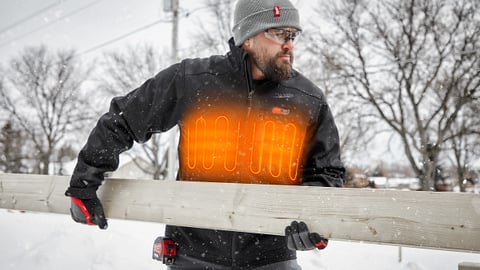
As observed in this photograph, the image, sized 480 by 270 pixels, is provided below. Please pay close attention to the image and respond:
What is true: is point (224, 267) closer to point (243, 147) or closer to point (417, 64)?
point (243, 147)

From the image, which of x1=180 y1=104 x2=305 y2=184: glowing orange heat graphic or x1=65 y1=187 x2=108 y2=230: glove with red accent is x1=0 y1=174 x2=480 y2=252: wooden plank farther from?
x1=180 y1=104 x2=305 y2=184: glowing orange heat graphic

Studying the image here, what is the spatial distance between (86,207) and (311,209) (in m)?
1.08

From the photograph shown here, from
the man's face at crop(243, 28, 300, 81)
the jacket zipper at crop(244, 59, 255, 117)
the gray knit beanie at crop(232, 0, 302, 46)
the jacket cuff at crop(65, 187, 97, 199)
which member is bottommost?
the jacket cuff at crop(65, 187, 97, 199)

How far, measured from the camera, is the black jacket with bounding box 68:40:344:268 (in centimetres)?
219

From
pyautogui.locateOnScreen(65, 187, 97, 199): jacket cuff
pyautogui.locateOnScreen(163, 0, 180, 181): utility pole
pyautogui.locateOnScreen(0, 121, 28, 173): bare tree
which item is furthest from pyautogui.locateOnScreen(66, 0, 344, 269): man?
pyautogui.locateOnScreen(0, 121, 28, 173): bare tree

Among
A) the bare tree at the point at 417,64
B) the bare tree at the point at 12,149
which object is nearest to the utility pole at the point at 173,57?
the bare tree at the point at 417,64

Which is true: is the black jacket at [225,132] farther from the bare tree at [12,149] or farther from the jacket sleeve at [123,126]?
the bare tree at [12,149]

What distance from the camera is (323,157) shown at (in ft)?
7.50

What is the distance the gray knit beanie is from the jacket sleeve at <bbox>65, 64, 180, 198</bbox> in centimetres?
40

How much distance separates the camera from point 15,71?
27375 millimetres

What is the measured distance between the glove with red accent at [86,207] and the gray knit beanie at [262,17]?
3.55 feet

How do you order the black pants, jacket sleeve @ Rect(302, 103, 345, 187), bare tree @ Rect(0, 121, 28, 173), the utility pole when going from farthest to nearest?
1. bare tree @ Rect(0, 121, 28, 173)
2. the utility pole
3. jacket sleeve @ Rect(302, 103, 345, 187)
4. the black pants

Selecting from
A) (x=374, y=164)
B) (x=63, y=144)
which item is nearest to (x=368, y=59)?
(x=374, y=164)

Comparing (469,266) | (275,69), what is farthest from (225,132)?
(469,266)
